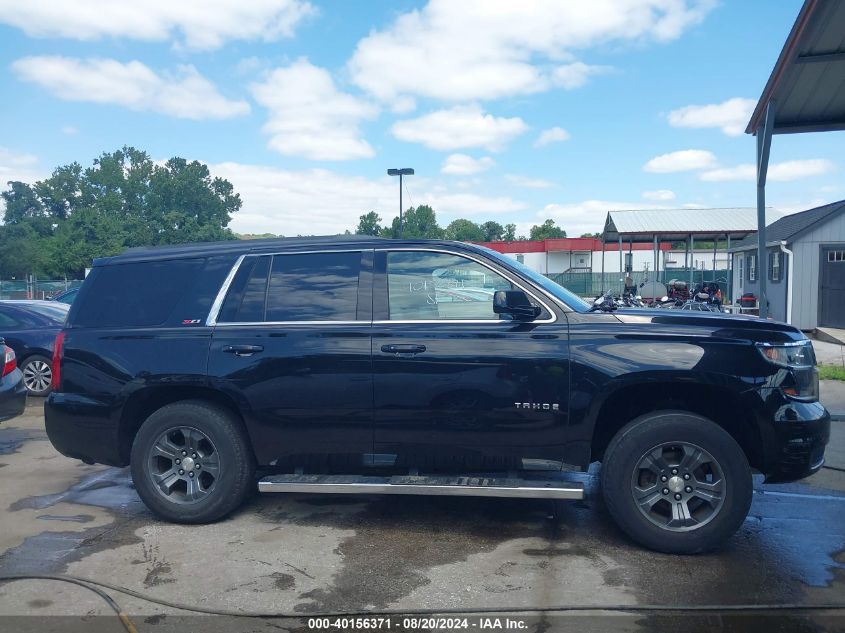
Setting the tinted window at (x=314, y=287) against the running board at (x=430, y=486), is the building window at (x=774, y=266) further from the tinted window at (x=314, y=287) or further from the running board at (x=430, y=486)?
the tinted window at (x=314, y=287)

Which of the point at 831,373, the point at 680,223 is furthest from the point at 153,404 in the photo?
the point at 680,223

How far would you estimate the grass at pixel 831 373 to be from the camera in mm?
10719

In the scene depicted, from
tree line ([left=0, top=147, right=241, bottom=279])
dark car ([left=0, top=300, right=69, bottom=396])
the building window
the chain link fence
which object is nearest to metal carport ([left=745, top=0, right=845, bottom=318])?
dark car ([left=0, top=300, right=69, bottom=396])

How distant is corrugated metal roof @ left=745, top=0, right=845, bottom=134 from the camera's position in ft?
24.8

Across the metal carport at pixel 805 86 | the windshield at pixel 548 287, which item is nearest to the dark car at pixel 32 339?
the windshield at pixel 548 287

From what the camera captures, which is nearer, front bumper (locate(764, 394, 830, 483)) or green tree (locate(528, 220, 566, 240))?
front bumper (locate(764, 394, 830, 483))

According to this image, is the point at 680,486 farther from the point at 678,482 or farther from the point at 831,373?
the point at 831,373

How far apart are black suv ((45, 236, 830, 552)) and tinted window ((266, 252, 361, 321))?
0.04 feet

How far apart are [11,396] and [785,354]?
6.74 m

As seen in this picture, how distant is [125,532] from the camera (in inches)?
192

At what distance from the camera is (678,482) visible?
4352 mm

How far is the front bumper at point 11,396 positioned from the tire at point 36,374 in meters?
3.28

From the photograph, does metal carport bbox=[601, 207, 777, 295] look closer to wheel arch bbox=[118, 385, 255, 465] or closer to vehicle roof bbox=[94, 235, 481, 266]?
vehicle roof bbox=[94, 235, 481, 266]

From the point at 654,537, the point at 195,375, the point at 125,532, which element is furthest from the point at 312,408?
the point at 654,537
